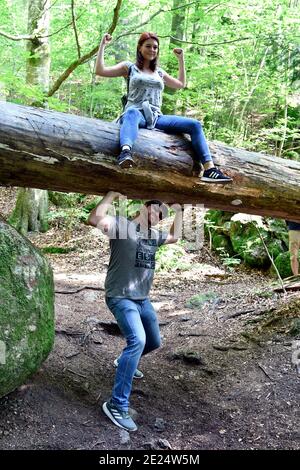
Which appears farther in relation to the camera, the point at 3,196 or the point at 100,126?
the point at 3,196

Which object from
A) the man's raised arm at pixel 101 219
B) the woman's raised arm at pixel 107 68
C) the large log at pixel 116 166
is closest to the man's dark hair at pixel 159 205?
the large log at pixel 116 166

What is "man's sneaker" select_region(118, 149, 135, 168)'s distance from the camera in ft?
13.1

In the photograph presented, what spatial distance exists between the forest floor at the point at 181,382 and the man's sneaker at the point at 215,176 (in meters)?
2.40

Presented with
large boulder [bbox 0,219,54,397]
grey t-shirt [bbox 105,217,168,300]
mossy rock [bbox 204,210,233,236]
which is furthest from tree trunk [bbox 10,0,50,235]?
grey t-shirt [bbox 105,217,168,300]

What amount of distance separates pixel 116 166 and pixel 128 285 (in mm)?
1261

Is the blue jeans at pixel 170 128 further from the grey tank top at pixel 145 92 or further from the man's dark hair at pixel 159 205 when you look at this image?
the man's dark hair at pixel 159 205

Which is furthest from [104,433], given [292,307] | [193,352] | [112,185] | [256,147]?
[256,147]

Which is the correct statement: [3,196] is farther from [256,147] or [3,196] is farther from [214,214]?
[256,147]

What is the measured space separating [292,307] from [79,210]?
336 inches

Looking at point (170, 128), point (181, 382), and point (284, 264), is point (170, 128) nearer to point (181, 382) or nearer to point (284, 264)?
point (181, 382)

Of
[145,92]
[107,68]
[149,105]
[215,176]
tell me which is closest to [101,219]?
[215,176]

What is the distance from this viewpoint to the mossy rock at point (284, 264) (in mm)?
9945

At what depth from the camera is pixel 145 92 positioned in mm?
4609

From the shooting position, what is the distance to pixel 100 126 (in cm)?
437
